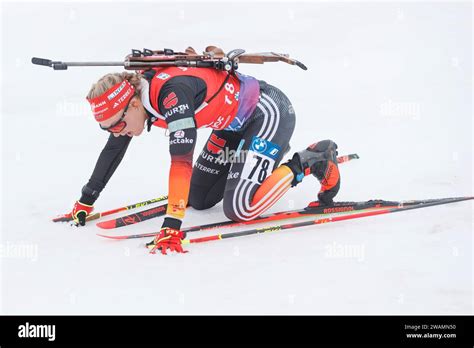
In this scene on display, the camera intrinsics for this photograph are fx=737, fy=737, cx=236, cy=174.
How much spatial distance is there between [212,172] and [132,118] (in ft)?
3.85

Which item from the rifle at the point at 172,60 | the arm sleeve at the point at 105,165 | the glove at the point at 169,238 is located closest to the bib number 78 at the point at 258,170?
the rifle at the point at 172,60

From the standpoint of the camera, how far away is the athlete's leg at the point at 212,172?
19.5 ft

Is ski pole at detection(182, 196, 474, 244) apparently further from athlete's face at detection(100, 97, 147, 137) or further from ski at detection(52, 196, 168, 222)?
ski at detection(52, 196, 168, 222)

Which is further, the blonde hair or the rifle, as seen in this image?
the rifle

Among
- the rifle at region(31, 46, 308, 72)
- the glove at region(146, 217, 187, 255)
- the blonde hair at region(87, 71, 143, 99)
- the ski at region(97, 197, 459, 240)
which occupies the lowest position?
the glove at region(146, 217, 187, 255)

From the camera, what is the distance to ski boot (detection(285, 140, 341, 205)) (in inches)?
222

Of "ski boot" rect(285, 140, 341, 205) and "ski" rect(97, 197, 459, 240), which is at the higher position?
"ski boot" rect(285, 140, 341, 205)

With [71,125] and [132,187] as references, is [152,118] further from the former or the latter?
[71,125]

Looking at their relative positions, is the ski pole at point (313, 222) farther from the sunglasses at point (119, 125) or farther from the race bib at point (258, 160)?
the sunglasses at point (119, 125)

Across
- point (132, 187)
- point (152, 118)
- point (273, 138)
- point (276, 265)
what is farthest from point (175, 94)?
point (132, 187)

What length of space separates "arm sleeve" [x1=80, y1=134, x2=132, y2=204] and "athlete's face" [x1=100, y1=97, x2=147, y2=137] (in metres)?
0.49

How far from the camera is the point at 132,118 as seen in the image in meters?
5.10

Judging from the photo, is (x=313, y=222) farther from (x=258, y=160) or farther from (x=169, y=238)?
(x=169, y=238)

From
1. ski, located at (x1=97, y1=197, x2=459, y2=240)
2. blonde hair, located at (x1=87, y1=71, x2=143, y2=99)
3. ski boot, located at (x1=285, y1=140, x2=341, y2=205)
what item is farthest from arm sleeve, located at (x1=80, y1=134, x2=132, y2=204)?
ski boot, located at (x1=285, y1=140, x2=341, y2=205)
